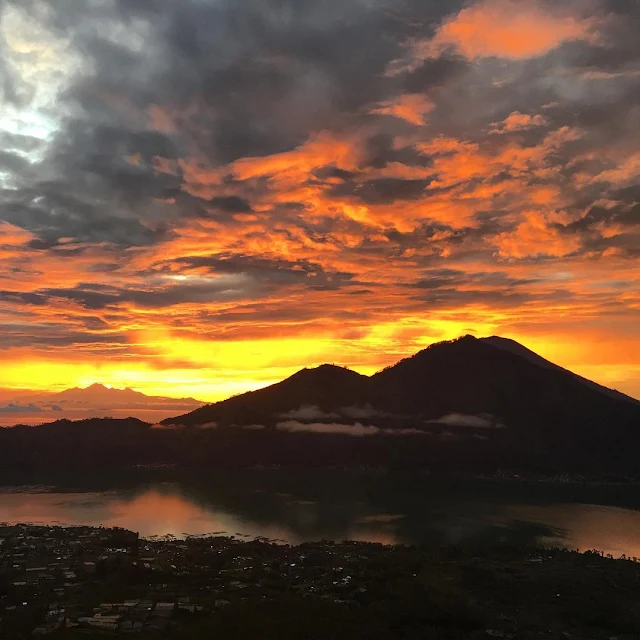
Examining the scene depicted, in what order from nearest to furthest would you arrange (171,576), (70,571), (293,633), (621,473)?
(293,633)
(171,576)
(70,571)
(621,473)

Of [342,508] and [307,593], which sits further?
[342,508]

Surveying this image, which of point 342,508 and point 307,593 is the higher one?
point 307,593

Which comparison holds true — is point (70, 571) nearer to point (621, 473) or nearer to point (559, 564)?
point (559, 564)

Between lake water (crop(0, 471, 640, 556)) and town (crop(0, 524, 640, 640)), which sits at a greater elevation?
town (crop(0, 524, 640, 640))

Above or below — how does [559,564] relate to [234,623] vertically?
below

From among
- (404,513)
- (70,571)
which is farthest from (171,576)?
(404,513)

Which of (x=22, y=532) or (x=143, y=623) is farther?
(x=22, y=532)
